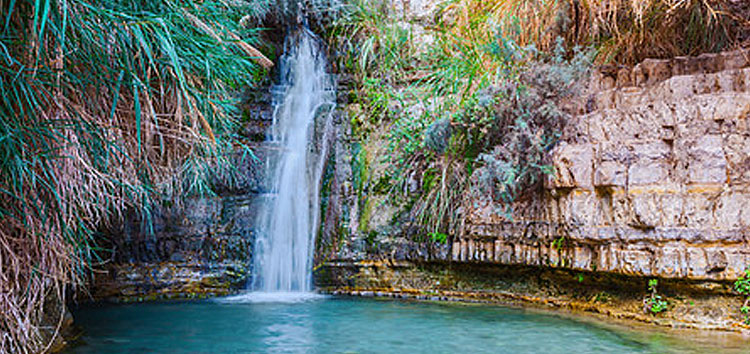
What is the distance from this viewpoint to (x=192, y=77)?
3902mm

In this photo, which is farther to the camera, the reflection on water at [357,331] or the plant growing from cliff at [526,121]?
the plant growing from cliff at [526,121]

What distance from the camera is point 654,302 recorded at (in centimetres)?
512

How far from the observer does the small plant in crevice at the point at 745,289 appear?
459 cm

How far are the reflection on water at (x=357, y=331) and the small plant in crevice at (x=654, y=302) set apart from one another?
408 mm

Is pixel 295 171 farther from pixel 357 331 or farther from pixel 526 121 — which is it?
pixel 357 331

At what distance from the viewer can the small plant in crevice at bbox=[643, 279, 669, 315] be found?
5078mm

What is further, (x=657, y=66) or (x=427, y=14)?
(x=427, y=14)

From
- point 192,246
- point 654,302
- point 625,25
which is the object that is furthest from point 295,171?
point 654,302

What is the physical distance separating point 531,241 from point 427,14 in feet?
14.2

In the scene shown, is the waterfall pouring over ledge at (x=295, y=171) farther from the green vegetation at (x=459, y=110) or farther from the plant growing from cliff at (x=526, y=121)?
the plant growing from cliff at (x=526, y=121)

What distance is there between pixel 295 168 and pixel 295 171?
0.15ft

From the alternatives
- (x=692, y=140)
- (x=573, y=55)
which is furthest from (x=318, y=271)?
(x=692, y=140)

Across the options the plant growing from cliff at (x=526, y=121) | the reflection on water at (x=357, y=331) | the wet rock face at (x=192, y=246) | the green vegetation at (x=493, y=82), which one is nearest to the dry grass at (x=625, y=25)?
the green vegetation at (x=493, y=82)

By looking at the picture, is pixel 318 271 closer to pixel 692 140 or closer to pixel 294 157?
pixel 294 157
